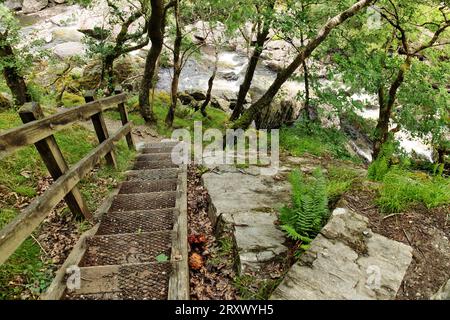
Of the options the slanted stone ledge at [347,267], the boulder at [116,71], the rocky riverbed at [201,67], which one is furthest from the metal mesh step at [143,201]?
the boulder at [116,71]

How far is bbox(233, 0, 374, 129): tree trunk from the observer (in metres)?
6.62

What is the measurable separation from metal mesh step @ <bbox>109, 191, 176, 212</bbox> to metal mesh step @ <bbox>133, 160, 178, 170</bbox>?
1997 mm

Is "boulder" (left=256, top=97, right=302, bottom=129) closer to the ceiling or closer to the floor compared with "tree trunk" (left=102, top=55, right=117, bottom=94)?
closer to the floor

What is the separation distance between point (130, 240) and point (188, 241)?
734mm

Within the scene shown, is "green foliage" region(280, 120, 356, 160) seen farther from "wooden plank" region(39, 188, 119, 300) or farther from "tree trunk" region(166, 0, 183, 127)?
"wooden plank" region(39, 188, 119, 300)

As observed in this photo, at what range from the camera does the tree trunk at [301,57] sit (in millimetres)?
6616

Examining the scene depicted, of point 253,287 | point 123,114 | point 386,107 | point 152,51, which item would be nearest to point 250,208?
point 253,287

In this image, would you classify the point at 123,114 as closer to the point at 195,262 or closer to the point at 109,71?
the point at 195,262

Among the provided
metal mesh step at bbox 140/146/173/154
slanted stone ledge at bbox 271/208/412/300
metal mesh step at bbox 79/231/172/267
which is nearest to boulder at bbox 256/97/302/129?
metal mesh step at bbox 140/146/173/154

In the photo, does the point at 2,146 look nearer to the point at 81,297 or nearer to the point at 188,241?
the point at 81,297

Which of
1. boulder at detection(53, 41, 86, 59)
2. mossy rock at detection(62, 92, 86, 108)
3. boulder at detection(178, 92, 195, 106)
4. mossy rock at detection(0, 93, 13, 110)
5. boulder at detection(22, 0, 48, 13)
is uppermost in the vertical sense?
boulder at detection(22, 0, 48, 13)

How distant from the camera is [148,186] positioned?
604 centimetres
